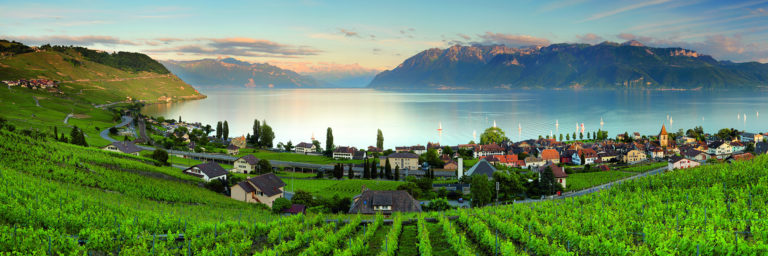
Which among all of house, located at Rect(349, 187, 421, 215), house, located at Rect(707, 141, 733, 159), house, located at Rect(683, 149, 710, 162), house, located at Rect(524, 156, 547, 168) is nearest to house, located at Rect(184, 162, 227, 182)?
house, located at Rect(349, 187, 421, 215)

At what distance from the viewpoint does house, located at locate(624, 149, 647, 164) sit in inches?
3150

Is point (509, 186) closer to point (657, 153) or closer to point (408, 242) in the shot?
point (408, 242)

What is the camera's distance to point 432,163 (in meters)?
75.0

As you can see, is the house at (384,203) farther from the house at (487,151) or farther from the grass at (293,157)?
the house at (487,151)

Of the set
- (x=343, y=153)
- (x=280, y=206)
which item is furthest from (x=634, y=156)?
(x=280, y=206)

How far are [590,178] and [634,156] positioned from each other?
2588 centimetres

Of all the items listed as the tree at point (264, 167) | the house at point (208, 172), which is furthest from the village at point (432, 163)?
the house at point (208, 172)

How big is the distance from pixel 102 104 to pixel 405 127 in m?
106

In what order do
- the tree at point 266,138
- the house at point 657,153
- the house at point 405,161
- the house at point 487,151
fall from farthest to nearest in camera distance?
1. the tree at point 266,138
2. the house at point 487,151
3. the house at point 657,153
4. the house at point 405,161

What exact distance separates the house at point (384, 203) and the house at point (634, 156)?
5555 centimetres

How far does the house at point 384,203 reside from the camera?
125 ft

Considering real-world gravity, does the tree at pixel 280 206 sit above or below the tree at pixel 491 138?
below

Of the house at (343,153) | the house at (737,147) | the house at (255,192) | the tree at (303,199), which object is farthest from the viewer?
the house at (737,147)

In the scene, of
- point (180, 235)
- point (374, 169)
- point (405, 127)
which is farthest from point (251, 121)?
point (180, 235)
